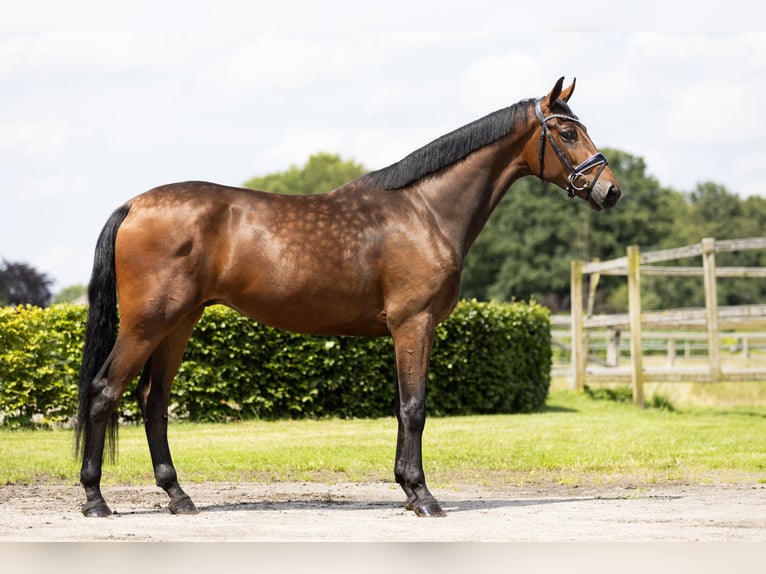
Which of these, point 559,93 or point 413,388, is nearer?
point 413,388

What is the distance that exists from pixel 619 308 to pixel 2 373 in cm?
4185

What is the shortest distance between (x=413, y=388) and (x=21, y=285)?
2624 cm

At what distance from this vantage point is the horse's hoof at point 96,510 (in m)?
6.36

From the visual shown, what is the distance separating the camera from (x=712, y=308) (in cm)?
1538

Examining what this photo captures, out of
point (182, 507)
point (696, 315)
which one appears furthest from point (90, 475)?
point (696, 315)

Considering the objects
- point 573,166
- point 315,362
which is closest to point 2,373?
point 315,362

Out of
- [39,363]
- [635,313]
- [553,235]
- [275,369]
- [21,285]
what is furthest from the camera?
[553,235]

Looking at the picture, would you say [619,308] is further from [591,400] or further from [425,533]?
[425,533]

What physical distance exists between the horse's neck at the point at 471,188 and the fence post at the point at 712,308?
30.0 feet

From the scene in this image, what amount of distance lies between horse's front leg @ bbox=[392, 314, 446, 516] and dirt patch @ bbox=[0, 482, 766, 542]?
0.25 metres

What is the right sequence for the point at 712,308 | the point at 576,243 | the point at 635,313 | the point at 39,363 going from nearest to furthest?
the point at 39,363 < the point at 712,308 < the point at 635,313 < the point at 576,243

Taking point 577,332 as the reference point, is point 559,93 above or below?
above

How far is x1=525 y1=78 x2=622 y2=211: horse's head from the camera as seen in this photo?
22.8 feet

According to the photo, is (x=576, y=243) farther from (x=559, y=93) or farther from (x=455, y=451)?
(x=559, y=93)
